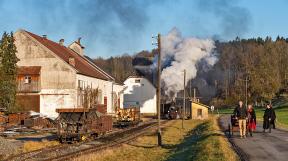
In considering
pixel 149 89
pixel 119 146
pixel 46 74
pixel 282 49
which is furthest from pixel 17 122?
pixel 282 49

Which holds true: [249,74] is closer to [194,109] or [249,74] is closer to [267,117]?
[194,109]

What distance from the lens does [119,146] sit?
82.4 feet

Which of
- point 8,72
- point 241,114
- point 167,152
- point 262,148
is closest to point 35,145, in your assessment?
point 167,152

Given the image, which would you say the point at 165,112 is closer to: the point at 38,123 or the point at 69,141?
the point at 38,123

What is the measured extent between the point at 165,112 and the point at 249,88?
145 ft

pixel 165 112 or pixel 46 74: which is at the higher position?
pixel 46 74

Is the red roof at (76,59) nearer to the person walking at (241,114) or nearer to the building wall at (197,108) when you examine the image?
the building wall at (197,108)

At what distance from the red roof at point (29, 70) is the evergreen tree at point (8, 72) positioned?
5.04 ft

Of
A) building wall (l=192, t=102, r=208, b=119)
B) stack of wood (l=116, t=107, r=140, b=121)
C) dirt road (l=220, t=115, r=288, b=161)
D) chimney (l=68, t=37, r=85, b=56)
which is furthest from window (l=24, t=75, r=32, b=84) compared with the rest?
dirt road (l=220, t=115, r=288, b=161)

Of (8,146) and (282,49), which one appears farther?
(282,49)

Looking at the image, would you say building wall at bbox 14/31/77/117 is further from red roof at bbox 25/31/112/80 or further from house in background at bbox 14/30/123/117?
red roof at bbox 25/31/112/80

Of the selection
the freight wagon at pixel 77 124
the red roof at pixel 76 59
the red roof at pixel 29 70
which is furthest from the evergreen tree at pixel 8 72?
the freight wagon at pixel 77 124

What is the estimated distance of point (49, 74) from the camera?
52.0 metres

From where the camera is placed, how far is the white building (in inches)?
3287
